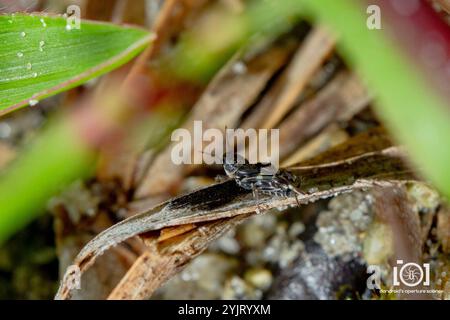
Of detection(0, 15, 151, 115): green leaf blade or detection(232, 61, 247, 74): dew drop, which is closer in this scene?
detection(0, 15, 151, 115): green leaf blade

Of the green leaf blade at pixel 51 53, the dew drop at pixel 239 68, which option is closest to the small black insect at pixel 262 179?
the green leaf blade at pixel 51 53

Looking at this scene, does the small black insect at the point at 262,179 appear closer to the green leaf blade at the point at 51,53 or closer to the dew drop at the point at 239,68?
the green leaf blade at the point at 51,53

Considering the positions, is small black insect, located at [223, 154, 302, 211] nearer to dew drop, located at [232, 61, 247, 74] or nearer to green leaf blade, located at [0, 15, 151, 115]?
green leaf blade, located at [0, 15, 151, 115]

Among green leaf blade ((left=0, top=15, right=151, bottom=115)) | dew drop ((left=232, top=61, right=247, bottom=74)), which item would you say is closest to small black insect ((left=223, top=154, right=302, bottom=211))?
green leaf blade ((left=0, top=15, right=151, bottom=115))

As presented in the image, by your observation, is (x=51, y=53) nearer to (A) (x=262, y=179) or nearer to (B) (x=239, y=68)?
(A) (x=262, y=179)
